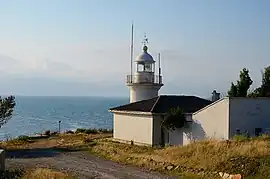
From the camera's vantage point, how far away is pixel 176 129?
27.5m

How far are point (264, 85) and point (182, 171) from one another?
15.4m

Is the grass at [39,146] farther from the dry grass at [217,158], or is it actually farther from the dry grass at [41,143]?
the dry grass at [217,158]

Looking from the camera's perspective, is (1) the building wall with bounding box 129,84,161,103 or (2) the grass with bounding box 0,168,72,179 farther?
(1) the building wall with bounding box 129,84,161,103

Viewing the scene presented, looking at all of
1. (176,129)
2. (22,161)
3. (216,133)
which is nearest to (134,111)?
(176,129)

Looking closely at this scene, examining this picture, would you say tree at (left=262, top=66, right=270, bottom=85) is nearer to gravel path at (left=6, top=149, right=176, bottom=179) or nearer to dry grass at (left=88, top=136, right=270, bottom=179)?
dry grass at (left=88, top=136, right=270, bottom=179)

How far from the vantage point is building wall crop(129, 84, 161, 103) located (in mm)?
34625

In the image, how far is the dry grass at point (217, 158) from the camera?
16.7 meters

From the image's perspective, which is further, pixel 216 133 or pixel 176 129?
pixel 176 129

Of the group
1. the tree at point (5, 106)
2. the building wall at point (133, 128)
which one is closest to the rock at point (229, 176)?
the building wall at point (133, 128)

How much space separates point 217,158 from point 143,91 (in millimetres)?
17164

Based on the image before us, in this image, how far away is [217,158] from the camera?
18.0 metres

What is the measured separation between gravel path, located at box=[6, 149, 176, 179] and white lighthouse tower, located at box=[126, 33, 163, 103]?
30.2ft

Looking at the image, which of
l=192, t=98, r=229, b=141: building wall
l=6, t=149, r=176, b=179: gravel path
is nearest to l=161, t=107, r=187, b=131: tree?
l=192, t=98, r=229, b=141: building wall

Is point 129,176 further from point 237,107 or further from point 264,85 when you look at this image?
point 264,85
